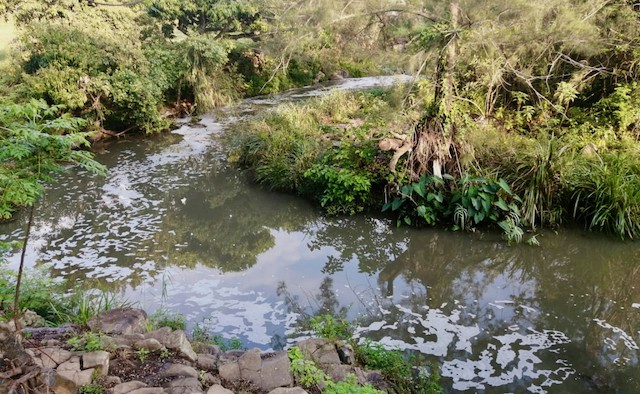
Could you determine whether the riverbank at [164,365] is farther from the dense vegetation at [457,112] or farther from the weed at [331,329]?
the dense vegetation at [457,112]

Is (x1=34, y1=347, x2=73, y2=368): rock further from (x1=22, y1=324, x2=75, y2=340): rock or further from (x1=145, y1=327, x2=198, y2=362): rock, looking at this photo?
(x1=145, y1=327, x2=198, y2=362): rock

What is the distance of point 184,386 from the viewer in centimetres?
340

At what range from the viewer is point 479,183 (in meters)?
7.33

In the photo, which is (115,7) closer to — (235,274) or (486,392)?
(235,274)

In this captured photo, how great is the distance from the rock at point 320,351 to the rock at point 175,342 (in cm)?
96

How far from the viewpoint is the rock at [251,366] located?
3750 millimetres

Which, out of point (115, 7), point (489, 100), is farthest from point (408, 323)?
point (115, 7)

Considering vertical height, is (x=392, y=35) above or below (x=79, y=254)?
above

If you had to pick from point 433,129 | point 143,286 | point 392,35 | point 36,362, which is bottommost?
point 143,286

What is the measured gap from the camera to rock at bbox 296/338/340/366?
4094mm

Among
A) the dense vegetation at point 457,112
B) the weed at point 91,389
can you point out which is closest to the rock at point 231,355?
the weed at point 91,389

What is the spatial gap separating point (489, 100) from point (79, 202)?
28.0ft

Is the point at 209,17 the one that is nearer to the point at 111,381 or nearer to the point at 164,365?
the point at 164,365

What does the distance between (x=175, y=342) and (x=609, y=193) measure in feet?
20.8
